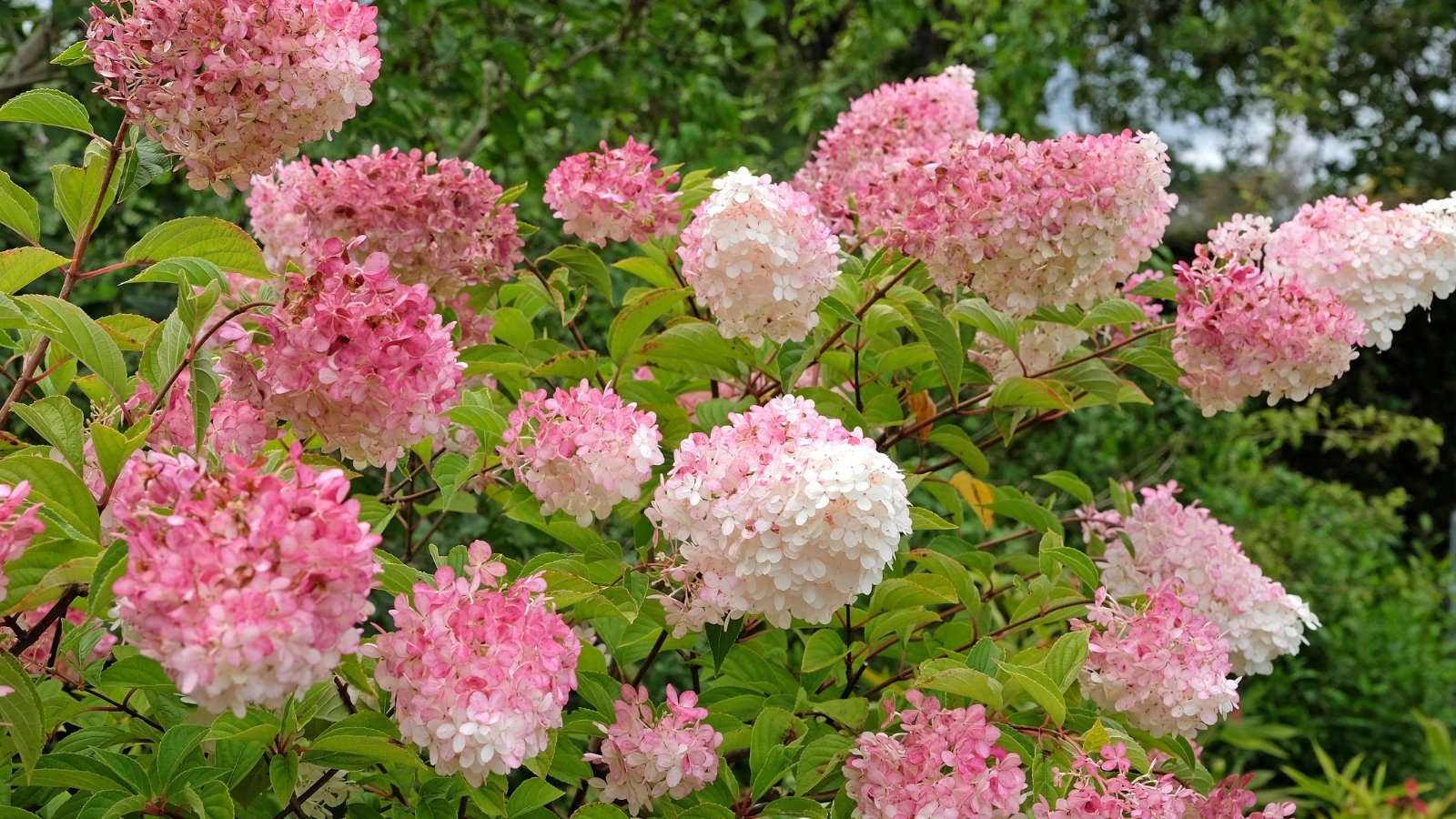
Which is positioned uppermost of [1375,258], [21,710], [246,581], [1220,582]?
[1375,258]

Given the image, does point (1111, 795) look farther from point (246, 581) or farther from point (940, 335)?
point (246, 581)

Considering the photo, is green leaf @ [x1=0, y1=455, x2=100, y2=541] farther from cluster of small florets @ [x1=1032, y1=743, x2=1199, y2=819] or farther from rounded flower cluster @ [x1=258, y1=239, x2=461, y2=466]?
cluster of small florets @ [x1=1032, y1=743, x2=1199, y2=819]

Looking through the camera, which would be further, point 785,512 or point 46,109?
point 46,109

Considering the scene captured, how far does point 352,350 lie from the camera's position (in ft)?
3.42

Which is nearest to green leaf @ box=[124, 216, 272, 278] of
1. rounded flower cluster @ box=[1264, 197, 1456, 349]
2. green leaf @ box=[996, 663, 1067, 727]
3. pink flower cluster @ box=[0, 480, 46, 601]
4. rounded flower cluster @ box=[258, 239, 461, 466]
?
rounded flower cluster @ box=[258, 239, 461, 466]

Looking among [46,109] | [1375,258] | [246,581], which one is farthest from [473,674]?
[1375,258]

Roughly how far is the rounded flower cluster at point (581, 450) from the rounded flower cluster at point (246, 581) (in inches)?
19.8

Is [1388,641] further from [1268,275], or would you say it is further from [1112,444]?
[1268,275]

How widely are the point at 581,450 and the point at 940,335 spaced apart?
521 millimetres

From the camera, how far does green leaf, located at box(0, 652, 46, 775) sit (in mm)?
959

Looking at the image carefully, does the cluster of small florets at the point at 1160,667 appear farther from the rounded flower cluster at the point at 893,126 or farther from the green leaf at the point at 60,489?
the green leaf at the point at 60,489

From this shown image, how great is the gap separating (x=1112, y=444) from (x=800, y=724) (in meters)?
3.15

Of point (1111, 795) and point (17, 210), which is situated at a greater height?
point (17, 210)

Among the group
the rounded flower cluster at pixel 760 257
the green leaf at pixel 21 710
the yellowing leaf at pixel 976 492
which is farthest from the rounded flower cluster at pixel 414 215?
the yellowing leaf at pixel 976 492
